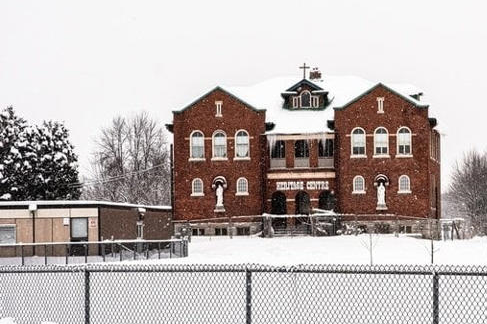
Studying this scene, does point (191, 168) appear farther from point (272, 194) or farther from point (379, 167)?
point (379, 167)

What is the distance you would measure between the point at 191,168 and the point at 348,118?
35.6 feet

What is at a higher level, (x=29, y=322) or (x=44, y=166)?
(x=44, y=166)

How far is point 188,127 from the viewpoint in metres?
63.4

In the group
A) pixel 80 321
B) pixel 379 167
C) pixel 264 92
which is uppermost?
pixel 264 92

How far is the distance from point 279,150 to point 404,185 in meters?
8.47

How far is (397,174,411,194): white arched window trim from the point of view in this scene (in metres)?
62.1

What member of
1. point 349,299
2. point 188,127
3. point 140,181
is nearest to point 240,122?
point 188,127

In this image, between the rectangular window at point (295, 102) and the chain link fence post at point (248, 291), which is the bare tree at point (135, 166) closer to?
the rectangular window at point (295, 102)

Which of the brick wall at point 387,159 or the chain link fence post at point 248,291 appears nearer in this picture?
the chain link fence post at point 248,291

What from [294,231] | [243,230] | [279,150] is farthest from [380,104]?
[243,230]

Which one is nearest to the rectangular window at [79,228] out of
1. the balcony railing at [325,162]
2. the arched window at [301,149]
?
the arched window at [301,149]

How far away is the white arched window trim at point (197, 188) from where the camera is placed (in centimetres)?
6369

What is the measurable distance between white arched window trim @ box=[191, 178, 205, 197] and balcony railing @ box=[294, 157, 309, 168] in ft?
20.9

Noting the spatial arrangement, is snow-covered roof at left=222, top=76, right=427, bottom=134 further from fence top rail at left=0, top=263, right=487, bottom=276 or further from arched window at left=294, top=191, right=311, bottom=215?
fence top rail at left=0, top=263, right=487, bottom=276
